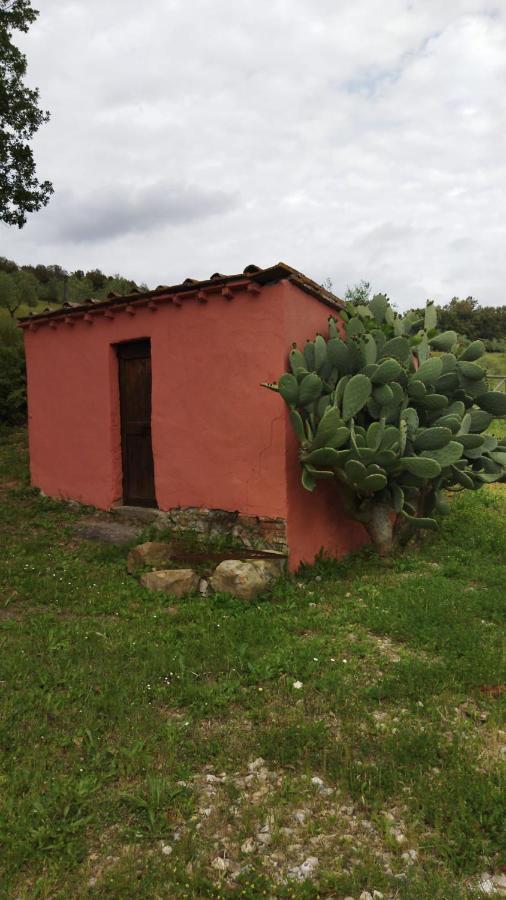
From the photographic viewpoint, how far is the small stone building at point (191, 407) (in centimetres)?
538

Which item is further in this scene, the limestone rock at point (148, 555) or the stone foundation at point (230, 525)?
the limestone rock at point (148, 555)

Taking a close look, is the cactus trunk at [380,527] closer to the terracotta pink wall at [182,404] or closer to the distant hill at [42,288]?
the terracotta pink wall at [182,404]

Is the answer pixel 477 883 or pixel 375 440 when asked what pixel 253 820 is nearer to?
pixel 477 883

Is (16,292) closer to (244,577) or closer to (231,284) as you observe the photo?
(231,284)

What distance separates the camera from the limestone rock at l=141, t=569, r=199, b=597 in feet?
16.1

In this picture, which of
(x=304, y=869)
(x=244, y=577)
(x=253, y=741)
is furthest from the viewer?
(x=244, y=577)

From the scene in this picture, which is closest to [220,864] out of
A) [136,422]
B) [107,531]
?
[107,531]

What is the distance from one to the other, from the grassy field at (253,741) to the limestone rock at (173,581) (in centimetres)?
14

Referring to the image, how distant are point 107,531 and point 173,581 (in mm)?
1856

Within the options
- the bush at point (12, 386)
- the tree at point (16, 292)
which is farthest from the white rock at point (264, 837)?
the tree at point (16, 292)

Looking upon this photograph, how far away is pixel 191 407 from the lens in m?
6.03

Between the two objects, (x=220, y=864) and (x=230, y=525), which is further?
(x=230, y=525)

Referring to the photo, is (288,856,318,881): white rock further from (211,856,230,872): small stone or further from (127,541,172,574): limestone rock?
(127,541,172,574): limestone rock

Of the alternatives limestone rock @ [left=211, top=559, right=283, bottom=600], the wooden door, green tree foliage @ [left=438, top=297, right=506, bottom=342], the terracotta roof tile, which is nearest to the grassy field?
limestone rock @ [left=211, top=559, right=283, bottom=600]
